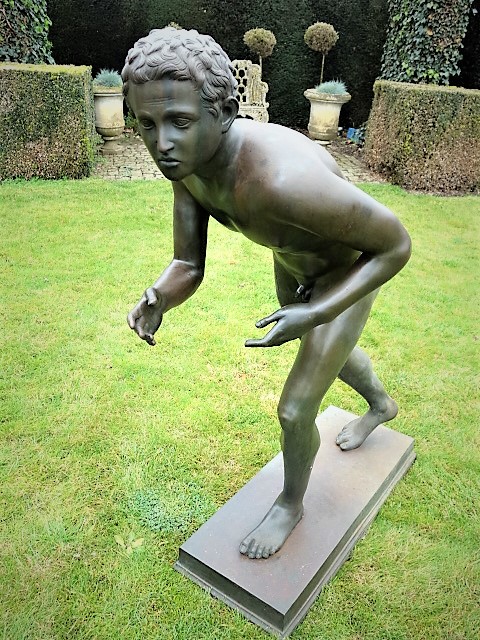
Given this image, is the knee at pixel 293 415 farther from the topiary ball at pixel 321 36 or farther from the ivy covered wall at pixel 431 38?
the topiary ball at pixel 321 36

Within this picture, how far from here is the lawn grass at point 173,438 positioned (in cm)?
257

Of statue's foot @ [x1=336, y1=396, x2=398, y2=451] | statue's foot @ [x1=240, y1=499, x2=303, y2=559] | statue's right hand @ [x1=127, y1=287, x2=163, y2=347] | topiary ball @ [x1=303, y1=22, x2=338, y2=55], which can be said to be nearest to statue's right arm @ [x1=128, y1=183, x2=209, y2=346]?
statue's right hand @ [x1=127, y1=287, x2=163, y2=347]

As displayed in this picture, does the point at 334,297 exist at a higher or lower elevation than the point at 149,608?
higher

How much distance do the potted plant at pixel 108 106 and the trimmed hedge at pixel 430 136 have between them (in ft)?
13.1

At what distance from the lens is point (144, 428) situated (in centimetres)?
360

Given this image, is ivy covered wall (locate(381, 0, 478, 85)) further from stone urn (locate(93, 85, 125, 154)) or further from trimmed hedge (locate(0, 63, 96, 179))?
trimmed hedge (locate(0, 63, 96, 179))

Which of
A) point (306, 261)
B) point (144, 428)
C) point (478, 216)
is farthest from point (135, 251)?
point (478, 216)

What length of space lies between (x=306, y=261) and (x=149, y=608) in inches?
63.0

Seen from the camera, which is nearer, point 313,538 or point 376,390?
point 313,538

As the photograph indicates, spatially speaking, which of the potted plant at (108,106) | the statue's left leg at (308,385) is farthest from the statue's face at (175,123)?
the potted plant at (108,106)

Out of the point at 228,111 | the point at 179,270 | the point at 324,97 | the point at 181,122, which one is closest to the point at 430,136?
the point at 324,97

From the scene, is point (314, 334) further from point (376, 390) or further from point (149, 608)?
point (149, 608)

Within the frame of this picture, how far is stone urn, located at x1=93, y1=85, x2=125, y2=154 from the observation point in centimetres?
923

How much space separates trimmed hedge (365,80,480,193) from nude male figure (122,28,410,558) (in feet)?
21.1
